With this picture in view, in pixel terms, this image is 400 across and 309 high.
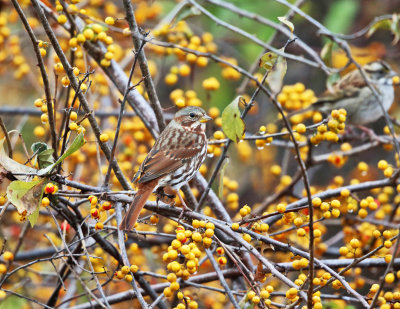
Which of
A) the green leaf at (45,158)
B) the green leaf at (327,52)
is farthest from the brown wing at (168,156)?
the green leaf at (327,52)

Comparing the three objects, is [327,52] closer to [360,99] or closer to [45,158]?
[45,158]

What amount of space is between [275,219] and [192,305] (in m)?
1.06

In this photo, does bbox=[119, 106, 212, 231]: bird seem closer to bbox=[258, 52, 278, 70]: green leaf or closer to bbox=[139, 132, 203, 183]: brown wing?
bbox=[139, 132, 203, 183]: brown wing

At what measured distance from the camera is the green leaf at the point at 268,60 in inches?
125

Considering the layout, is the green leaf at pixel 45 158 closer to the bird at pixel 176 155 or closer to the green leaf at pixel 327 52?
the bird at pixel 176 155

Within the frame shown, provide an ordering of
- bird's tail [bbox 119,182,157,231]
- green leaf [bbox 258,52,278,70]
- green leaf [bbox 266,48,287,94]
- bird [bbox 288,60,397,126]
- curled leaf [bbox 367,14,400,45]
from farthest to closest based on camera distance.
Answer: bird [bbox 288,60,397,126] < curled leaf [bbox 367,14,400,45] < bird's tail [bbox 119,182,157,231] < green leaf [bbox 258,52,278,70] < green leaf [bbox 266,48,287,94]

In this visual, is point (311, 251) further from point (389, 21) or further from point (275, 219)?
point (389, 21)

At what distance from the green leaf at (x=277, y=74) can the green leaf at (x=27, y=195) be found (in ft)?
4.39

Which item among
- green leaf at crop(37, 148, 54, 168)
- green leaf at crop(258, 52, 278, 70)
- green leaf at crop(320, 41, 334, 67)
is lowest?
green leaf at crop(37, 148, 54, 168)

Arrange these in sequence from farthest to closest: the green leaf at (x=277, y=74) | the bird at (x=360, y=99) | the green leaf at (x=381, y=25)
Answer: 1. the bird at (x=360, y=99)
2. the green leaf at (x=381, y=25)
3. the green leaf at (x=277, y=74)

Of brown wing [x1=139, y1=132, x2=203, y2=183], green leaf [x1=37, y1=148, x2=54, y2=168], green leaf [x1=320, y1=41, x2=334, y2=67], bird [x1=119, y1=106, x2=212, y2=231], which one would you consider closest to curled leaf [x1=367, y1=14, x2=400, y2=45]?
green leaf [x1=320, y1=41, x2=334, y2=67]

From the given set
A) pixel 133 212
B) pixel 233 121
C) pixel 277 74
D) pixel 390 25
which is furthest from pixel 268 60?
pixel 390 25

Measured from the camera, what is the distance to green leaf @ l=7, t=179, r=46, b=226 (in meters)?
2.93

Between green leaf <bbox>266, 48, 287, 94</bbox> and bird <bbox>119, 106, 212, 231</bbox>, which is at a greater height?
bird <bbox>119, 106, 212, 231</bbox>
